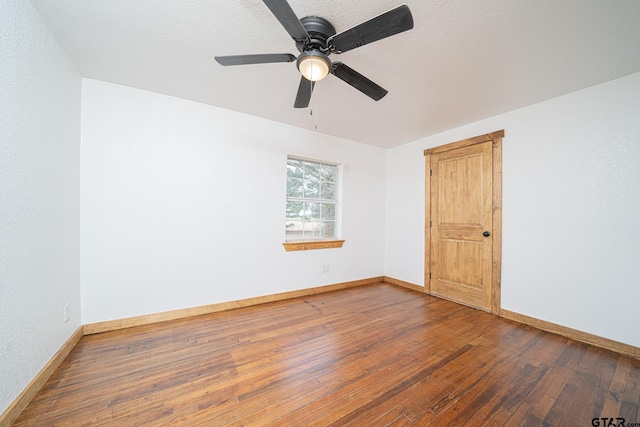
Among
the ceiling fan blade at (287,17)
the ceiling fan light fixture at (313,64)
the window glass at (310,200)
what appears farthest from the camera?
the window glass at (310,200)

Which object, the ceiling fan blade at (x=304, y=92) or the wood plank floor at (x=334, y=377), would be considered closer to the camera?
the wood plank floor at (x=334, y=377)

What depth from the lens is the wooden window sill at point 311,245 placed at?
3.36 metres

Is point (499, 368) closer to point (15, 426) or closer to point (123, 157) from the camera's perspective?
point (15, 426)

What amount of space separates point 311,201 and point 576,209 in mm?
3133

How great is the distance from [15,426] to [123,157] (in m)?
2.15

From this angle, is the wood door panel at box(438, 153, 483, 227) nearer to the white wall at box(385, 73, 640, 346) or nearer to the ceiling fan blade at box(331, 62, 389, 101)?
the white wall at box(385, 73, 640, 346)

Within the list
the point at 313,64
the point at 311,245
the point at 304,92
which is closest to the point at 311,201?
the point at 311,245

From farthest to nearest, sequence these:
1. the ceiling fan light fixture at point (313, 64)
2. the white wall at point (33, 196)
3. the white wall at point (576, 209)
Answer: the white wall at point (576, 209) < the ceiling fan light fixture at point (313, 64) < the white wall at point (33, 196)

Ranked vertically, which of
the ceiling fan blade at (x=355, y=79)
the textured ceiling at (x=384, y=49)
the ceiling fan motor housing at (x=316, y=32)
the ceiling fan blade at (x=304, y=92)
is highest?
the textured ceiling at (x=384, y=49)

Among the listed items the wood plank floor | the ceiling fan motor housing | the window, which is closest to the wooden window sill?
the window

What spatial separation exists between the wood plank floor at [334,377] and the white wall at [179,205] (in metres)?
0.48

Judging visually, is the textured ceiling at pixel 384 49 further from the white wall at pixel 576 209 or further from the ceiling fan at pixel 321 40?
the white wall at pixel 576 209

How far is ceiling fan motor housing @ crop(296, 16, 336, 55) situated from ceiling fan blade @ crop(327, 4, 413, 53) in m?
0.11

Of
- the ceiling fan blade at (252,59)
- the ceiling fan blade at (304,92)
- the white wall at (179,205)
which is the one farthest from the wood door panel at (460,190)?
the ceiling fan blade at (252,59)
